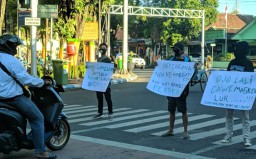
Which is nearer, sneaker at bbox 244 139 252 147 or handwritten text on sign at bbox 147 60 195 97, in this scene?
sneaker at bbox 244 139 252 147

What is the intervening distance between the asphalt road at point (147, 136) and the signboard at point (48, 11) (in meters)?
5.06

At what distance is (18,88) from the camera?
20.2ft

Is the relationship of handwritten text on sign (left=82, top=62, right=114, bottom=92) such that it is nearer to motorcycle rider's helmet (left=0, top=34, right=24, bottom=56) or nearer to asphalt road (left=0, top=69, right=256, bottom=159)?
asphalt road (left=0, top=69, right=256, bottom=159)

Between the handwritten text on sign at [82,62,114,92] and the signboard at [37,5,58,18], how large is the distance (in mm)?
6330

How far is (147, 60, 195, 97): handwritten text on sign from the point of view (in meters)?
8.56

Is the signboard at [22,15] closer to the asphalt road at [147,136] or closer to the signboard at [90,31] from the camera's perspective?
the asphalt road at [147,136]

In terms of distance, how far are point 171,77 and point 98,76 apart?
2957mm

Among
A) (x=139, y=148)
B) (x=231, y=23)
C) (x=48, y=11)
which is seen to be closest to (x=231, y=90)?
(x=139, y=148)

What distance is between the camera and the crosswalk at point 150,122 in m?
9.12

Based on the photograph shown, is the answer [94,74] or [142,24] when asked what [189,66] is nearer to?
[94,74]

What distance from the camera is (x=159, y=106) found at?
45.0 ft

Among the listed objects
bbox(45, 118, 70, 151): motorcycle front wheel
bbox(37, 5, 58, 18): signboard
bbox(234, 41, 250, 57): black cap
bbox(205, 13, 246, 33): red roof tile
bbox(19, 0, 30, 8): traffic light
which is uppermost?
bbox(205, 13, 246, 33): red roof tile

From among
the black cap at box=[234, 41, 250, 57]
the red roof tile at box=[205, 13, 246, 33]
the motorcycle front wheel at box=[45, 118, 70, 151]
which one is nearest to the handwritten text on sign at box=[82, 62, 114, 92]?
the motorcycle front wheel at box=[45, 118, 70, 151]

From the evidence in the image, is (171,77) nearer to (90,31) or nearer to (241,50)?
(241,50)
